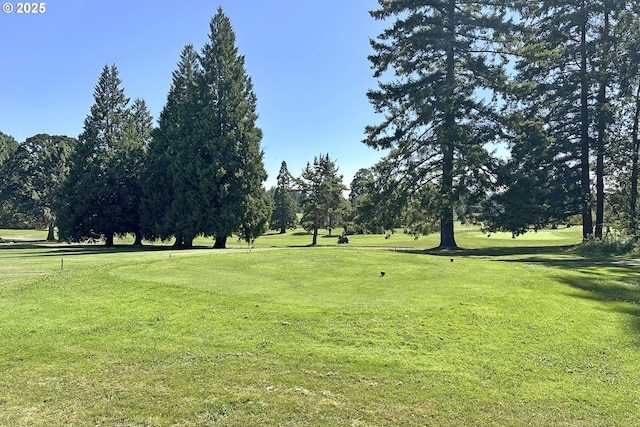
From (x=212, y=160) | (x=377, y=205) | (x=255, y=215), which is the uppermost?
(x=212, y=160)

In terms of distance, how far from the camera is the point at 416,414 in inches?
192

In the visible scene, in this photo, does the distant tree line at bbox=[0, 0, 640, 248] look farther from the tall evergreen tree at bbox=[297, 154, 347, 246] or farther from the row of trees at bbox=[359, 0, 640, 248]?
the tall evergreen tree at bbox=[297, 154, 347, 246]

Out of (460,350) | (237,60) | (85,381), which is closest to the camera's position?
(85,381)

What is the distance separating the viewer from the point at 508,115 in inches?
1142

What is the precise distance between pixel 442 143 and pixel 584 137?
13.4 m

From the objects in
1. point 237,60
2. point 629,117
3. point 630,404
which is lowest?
point 630,404

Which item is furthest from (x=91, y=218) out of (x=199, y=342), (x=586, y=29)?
(x=586, y=29)

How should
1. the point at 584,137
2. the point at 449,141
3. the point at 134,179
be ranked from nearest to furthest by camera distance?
the point at 449,141
the point at 584,137
the point at 134,179

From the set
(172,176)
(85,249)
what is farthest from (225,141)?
(85,249)

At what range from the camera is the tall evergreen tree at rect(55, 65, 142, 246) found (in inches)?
1529

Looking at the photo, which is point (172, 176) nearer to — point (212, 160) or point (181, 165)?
point (181, 165)

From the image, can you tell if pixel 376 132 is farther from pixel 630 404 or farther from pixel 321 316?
pixel 630 404

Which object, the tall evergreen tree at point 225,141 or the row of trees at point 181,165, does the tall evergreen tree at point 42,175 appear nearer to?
the row of trees at point 181,165

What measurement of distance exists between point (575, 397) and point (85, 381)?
707 centimetres
